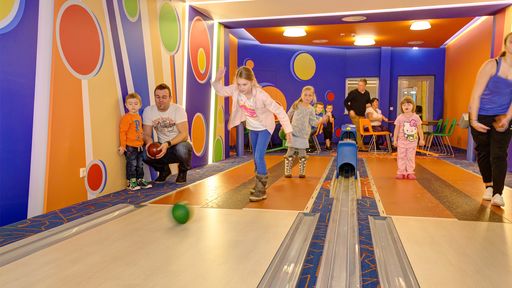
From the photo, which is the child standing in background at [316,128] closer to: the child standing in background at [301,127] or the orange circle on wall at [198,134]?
the orange circle on wall at [198,134]

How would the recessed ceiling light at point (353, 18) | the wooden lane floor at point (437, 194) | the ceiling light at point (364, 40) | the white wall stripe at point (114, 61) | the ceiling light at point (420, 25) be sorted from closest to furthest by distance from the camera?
1. the wooden lane floor at point (437, 194)
2. the white wall stripe at point (114, 61)
3. the recessed ceiling light at point (353, 18)
4. the ceiling light at point (420, 25)
5. the ceiling light at point (364, 40)

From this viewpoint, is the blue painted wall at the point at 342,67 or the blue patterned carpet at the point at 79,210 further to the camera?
the blue painted wall at the point at 342,67

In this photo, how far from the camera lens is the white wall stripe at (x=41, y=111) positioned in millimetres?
3857

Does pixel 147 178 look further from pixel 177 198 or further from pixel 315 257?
pixel 315 257

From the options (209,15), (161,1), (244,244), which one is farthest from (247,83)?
(209,15)

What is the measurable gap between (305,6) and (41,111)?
5.04 m

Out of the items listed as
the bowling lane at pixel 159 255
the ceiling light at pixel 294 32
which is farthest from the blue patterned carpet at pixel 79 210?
the ceiling light at pixel 294 32

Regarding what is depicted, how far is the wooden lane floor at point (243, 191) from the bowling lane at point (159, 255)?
1.99 feet

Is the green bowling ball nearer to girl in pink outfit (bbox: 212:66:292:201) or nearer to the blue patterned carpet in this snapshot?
the blue patterned carpet

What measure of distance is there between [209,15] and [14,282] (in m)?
6.51

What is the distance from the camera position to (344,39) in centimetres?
1115

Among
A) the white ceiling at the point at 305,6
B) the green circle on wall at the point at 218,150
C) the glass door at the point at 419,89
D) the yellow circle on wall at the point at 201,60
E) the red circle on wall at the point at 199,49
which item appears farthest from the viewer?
the glass door at the point at 419,89

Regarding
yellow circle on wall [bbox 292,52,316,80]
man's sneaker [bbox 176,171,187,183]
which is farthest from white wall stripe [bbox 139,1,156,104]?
yellow circle on wall [bbox 292,52,316,80]

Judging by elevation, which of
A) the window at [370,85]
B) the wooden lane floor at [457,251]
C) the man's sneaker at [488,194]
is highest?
the window at [370,85]
